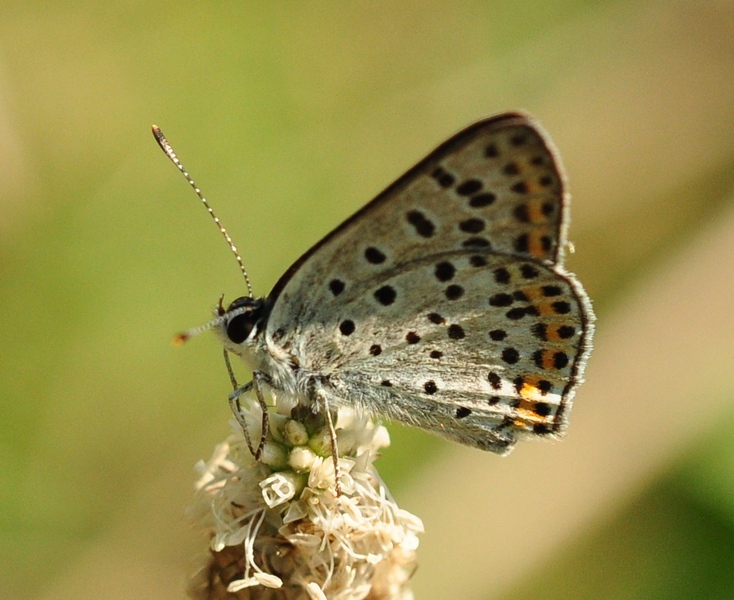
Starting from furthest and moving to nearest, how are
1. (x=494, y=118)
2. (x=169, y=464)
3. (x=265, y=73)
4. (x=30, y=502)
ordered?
(x=265, y=73), (x=169, y=464), (x=30, y=502), (x=494, y=118)

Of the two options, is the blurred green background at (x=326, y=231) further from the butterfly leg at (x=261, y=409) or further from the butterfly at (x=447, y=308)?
the butterfly leg at (x=261, y=409)

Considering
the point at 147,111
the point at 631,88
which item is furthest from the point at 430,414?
the point at 631,88

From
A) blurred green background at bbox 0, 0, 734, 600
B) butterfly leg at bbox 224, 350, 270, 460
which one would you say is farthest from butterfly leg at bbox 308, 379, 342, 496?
blurred green background at bbox 0, 0, 734, 600

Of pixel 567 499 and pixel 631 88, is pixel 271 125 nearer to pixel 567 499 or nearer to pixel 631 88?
pixel 631 88

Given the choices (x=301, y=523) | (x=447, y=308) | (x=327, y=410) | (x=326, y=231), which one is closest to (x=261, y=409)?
(x=327, y=410)

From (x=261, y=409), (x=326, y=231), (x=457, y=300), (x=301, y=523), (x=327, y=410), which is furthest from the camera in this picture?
(x=326, y=231)

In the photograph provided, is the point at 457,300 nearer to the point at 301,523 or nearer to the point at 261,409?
the point at 261,409

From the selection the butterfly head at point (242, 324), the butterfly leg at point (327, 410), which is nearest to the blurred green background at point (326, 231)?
the butterfly leg at point (327, 410)

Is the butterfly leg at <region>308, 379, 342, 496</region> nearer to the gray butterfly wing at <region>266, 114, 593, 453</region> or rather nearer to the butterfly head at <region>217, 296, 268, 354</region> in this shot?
the gray butterfly wing at <region>266, 114, 593, 453</region>
